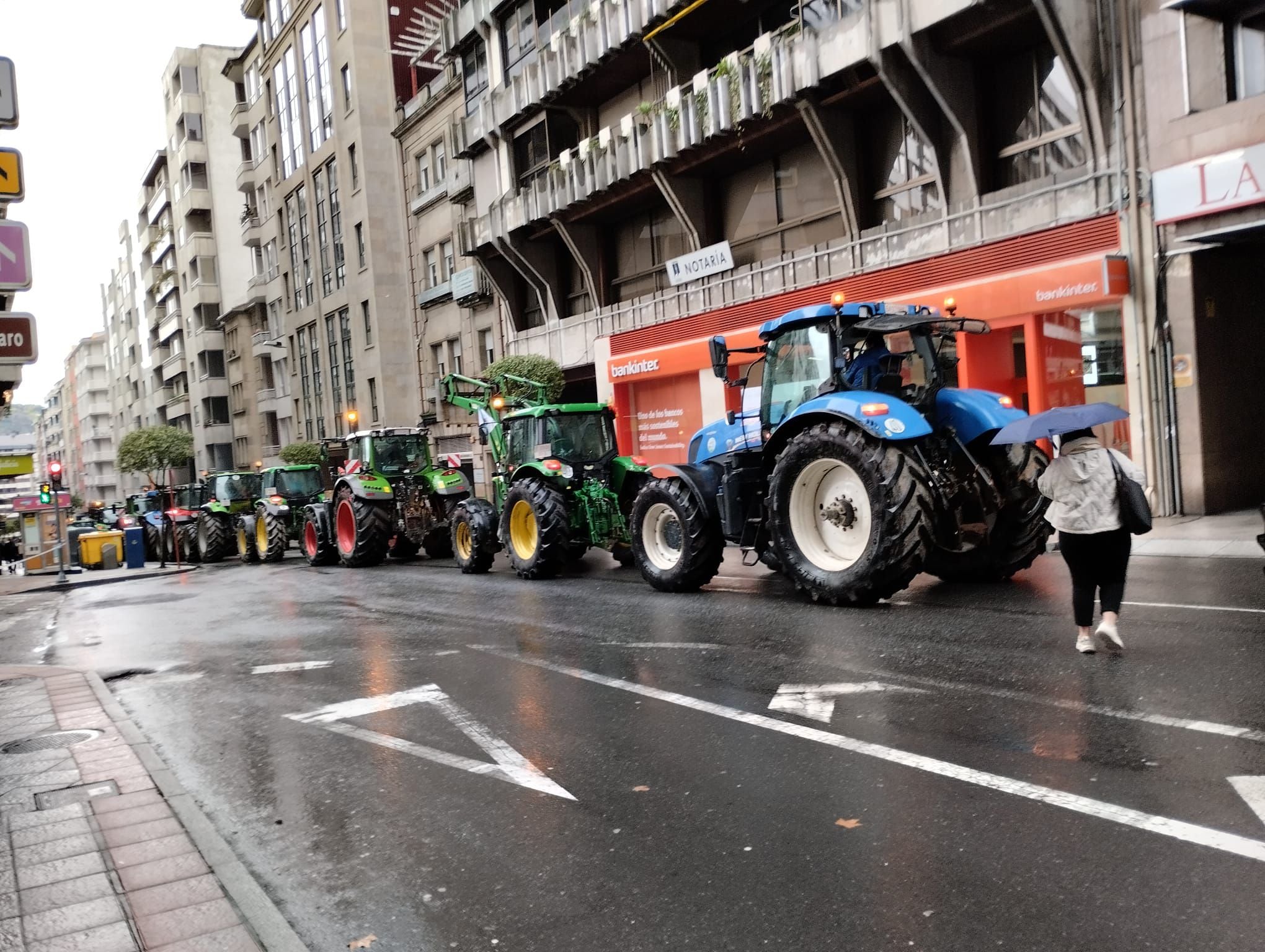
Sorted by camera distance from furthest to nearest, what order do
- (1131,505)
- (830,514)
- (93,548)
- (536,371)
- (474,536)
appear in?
(93,548)
(536,371)
(474,536)
(830,514)
(1131,505)

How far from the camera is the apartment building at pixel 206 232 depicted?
68.9m

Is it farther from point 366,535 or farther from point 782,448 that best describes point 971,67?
point 366,535

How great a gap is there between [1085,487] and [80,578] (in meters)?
23.4

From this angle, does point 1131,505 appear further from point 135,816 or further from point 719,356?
point 135,816

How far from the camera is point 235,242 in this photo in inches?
2758

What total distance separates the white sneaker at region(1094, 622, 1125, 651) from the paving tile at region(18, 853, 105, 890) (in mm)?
5478

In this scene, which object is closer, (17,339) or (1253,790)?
(1253,790)

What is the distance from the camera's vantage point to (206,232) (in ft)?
232

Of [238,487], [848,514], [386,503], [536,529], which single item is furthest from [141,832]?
[238,487]

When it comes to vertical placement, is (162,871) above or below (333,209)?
below

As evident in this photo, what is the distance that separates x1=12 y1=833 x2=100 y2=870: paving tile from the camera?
4.09 metres

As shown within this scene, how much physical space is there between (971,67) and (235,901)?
Result: 1720 centimetres

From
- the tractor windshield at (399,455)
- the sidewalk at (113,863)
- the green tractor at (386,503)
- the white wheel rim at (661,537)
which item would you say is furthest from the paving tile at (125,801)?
the tractor windshield at (399,455)

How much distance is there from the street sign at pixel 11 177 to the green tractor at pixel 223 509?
19.5 metres
